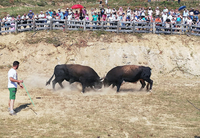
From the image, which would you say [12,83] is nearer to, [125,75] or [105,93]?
[105,93]

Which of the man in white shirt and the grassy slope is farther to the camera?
the grassy slope

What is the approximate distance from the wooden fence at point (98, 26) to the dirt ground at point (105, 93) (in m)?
0.57

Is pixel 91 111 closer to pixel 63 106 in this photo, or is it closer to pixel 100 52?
pixel 63 106

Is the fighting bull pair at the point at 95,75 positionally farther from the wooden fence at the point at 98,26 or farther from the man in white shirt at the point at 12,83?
the wooden fence at the point at 98,26

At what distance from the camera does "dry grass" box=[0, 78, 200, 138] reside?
1010 centimetres

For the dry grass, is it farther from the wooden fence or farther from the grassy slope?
the grassy slope

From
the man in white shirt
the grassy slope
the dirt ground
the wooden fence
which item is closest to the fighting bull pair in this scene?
the dirt ground

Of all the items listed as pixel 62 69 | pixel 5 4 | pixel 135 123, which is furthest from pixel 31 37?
pixel 5 4

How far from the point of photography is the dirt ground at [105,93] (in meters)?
10.5

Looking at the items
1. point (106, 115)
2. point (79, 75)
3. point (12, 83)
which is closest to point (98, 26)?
point (79, 75)

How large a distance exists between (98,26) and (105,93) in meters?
8.51

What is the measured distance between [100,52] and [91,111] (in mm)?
9725

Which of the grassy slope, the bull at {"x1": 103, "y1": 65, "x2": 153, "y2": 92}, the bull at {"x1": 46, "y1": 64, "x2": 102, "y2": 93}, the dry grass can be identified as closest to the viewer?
the dry grass

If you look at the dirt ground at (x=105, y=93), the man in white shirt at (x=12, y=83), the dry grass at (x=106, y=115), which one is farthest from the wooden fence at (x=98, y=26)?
the man in white shirt at (x=12, y=83)
